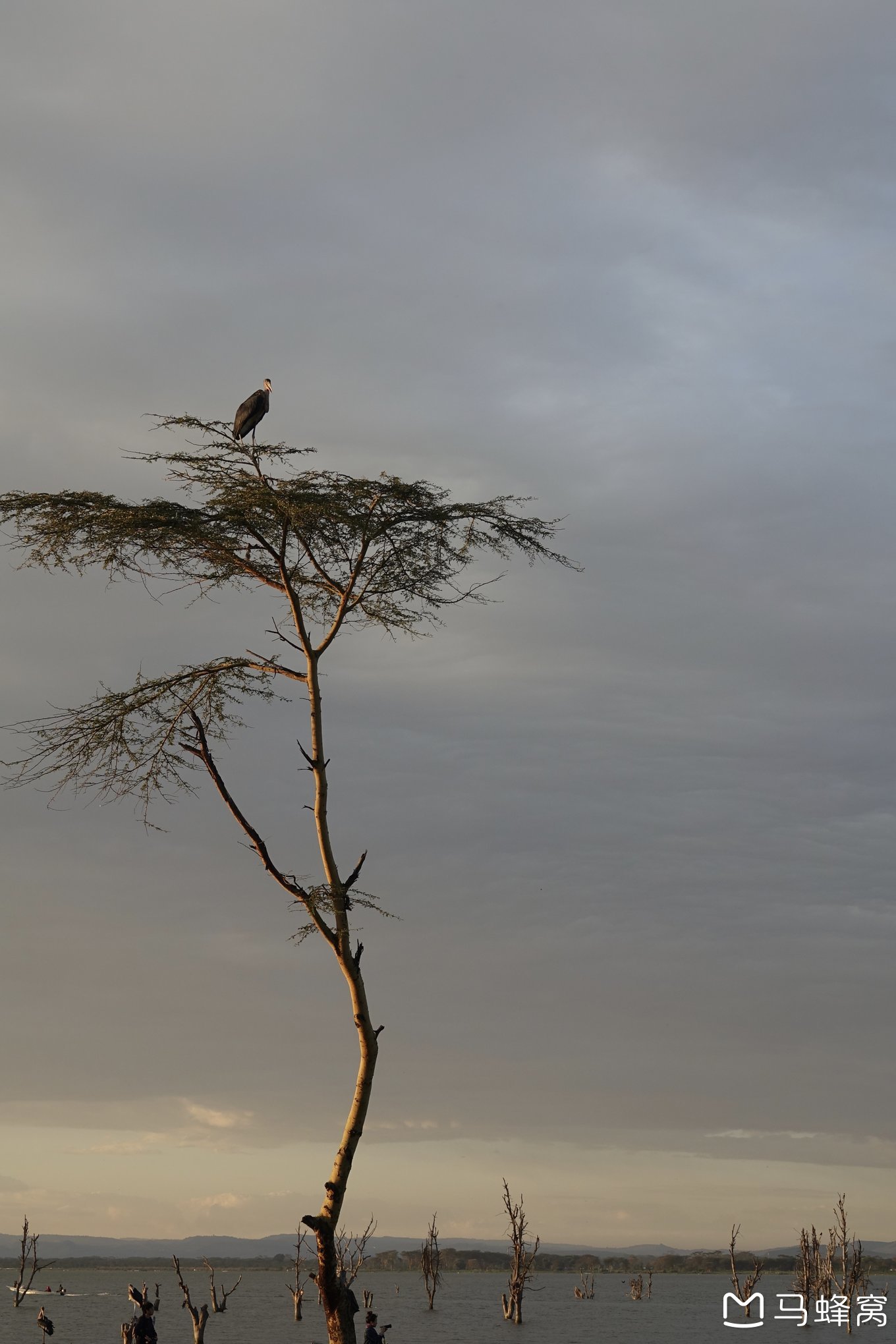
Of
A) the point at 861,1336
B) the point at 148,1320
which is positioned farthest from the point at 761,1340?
the point at 148,1320

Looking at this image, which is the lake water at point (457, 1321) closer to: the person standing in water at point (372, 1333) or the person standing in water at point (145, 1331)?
the person standing in water at point (145, 1331)

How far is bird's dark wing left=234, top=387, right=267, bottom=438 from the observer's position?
53.7ft

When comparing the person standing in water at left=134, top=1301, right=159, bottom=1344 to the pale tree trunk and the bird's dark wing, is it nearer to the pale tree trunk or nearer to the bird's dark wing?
the pale tree trunk

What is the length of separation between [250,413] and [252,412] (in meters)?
0.02

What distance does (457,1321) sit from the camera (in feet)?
297

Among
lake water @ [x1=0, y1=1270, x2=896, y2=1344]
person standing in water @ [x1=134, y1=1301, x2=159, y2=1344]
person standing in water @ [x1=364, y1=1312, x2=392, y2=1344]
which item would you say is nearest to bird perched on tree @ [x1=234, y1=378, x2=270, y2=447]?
person standing in water @ [x1=364, y1=1312, x2=392, y2=1344]

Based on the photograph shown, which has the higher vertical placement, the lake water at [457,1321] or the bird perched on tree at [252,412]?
the bird perched on tree at [252,412]

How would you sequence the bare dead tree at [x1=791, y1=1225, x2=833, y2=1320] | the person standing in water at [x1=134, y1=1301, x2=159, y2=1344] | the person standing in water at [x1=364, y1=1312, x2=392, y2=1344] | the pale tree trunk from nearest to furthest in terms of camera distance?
the pale tree trunk, the person standing in water at [x1=364, y1=1312, x2=392, y2=1344], the person standing in water at [x1=134, y1=1301, x2=159, y2=1344], the bare dead tree at [x1=791, y1=1225, x2=833, y2=1320]

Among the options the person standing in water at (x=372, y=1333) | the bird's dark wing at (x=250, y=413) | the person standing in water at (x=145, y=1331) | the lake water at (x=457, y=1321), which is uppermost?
the bird's dark wing at (x=250, y=413)

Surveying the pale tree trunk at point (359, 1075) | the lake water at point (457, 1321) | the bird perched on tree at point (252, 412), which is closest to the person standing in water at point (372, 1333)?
the pale tree trunk at point (359, 1075)

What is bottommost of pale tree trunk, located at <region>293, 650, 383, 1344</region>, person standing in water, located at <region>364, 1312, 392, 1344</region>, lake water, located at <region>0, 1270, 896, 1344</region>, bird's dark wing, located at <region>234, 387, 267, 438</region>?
lake water, located at <region>0, 1270, 896, 1344</region>

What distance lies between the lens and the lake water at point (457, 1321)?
7081 centimetres

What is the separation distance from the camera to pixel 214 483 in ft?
52.3

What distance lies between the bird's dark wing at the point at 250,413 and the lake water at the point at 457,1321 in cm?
5551
